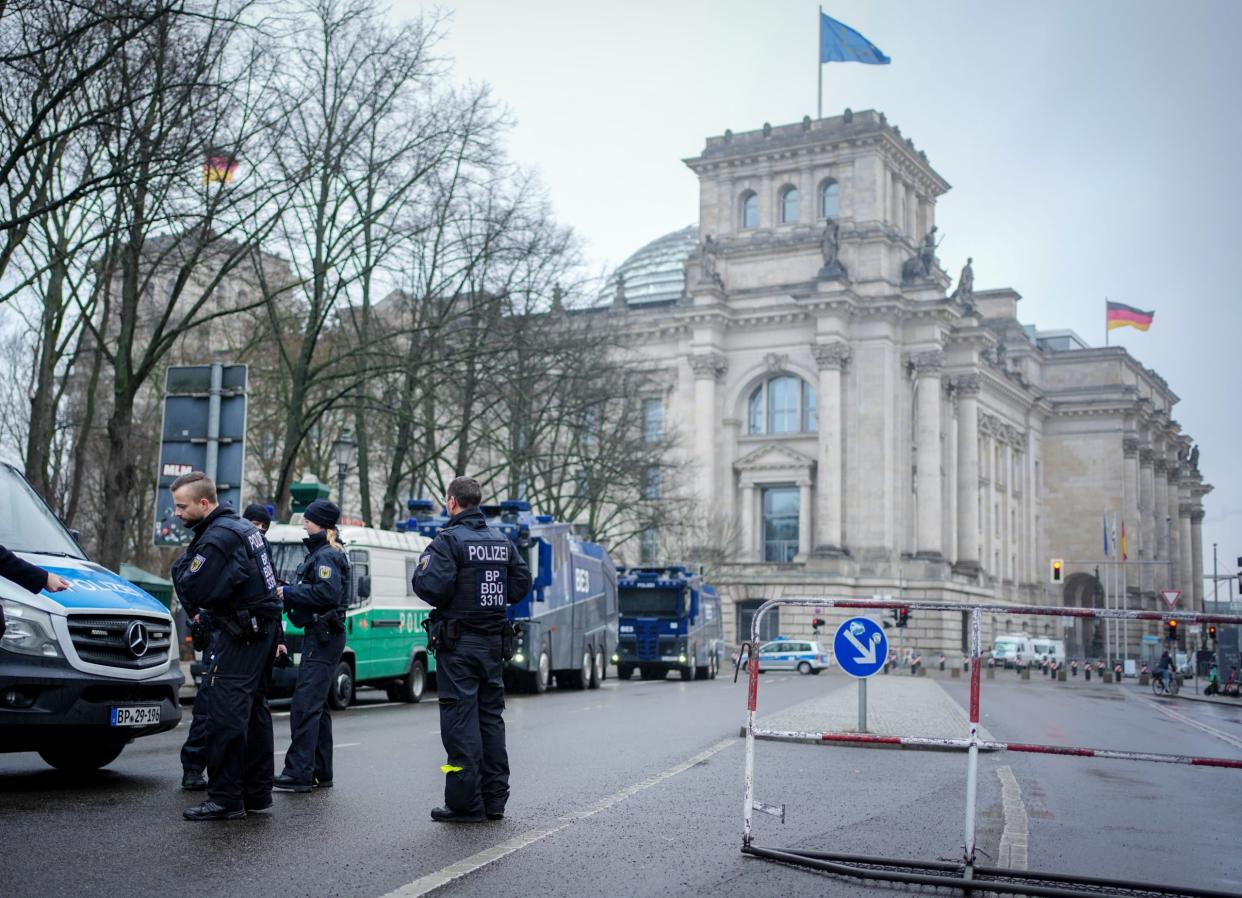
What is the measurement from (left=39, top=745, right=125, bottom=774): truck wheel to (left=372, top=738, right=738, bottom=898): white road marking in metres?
3.57

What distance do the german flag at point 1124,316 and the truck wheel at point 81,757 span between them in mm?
104864

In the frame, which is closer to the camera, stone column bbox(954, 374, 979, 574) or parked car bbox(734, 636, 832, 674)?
parked car bbox(734, 636, 832, 674)

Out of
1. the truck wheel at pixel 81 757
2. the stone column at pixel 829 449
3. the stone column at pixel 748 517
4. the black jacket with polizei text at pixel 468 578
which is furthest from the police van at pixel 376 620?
the stone column at pixel 748 517

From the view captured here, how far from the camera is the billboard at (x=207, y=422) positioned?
890 inches

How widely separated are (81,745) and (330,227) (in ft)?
78.9

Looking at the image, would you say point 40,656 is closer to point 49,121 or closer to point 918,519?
point 49,121

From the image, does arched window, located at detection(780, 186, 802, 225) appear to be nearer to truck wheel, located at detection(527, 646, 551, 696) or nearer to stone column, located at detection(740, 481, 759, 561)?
stone column, located at detection(740, 481, 759, 561)

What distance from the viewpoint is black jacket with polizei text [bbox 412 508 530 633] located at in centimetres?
930

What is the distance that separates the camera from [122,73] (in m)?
20.6

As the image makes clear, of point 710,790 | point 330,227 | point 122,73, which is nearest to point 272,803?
point 710,790

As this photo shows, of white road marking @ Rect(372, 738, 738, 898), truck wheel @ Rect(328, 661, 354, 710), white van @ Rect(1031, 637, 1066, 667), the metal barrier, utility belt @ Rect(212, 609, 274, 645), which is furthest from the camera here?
white van @ Rect(1031, 637, 1066, 667)

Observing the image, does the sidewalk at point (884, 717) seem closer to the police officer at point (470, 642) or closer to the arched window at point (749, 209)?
the police officer at point (470, 642)

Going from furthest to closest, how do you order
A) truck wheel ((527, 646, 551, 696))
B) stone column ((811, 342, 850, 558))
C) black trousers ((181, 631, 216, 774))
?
stone column ((811, 342, 850, 558)) < truck wheel ((527, 646, 551, 696)) < black trousers ((181, 631, 216, 774))

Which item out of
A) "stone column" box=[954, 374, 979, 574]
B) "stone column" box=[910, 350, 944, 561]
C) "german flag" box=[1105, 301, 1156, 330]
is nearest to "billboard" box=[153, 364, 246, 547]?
"stone column" box=[910, 350, 944, 561]
